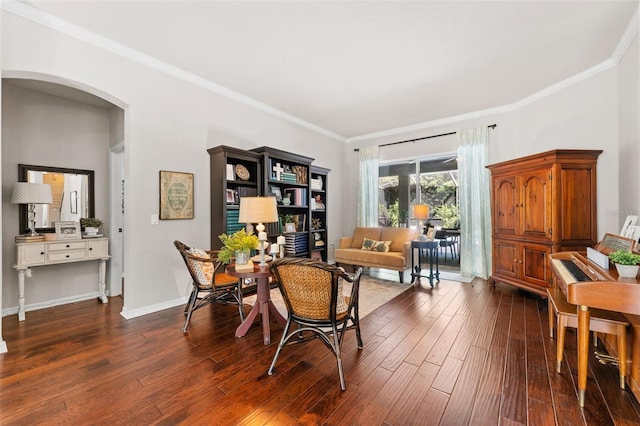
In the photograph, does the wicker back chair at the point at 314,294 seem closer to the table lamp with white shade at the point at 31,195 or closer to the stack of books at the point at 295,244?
the stack of books at the point at 295,244

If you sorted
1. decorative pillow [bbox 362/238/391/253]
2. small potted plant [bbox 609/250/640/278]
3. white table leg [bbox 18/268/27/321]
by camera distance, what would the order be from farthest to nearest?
decorative pillow [bbox 362/238/391/253]
white table leg [bbox 18/268/27/321]
small potted plant [bbox 609/250/640/278]

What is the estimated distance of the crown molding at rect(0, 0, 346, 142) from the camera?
93.3 inches

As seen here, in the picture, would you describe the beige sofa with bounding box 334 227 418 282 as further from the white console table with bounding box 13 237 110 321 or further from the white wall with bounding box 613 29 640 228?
the white console table with bounding box 13 237 110 321

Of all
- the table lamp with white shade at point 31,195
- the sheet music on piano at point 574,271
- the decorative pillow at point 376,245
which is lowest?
the decorative pillow at point 376,245

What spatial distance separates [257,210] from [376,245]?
292 centimetres

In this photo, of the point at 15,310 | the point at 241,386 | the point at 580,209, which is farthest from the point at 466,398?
the point at 15,310

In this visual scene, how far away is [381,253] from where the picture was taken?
15.5ft

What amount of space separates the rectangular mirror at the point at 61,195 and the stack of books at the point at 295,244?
2.82m

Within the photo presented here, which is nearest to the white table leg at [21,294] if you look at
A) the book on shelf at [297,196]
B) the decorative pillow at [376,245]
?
the book on shelf at [297,196]

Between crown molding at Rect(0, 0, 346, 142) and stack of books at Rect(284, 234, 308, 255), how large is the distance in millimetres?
2157

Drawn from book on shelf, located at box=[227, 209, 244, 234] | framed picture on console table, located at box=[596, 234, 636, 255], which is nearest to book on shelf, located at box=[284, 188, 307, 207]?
book on shelf, located at box=[227, 209, 244, 234]

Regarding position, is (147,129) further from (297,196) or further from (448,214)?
(448,214)

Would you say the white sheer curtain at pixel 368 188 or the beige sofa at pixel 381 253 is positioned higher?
the white sheer curtain at pixel 368 188

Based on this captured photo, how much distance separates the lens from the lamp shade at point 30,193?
120 inches
